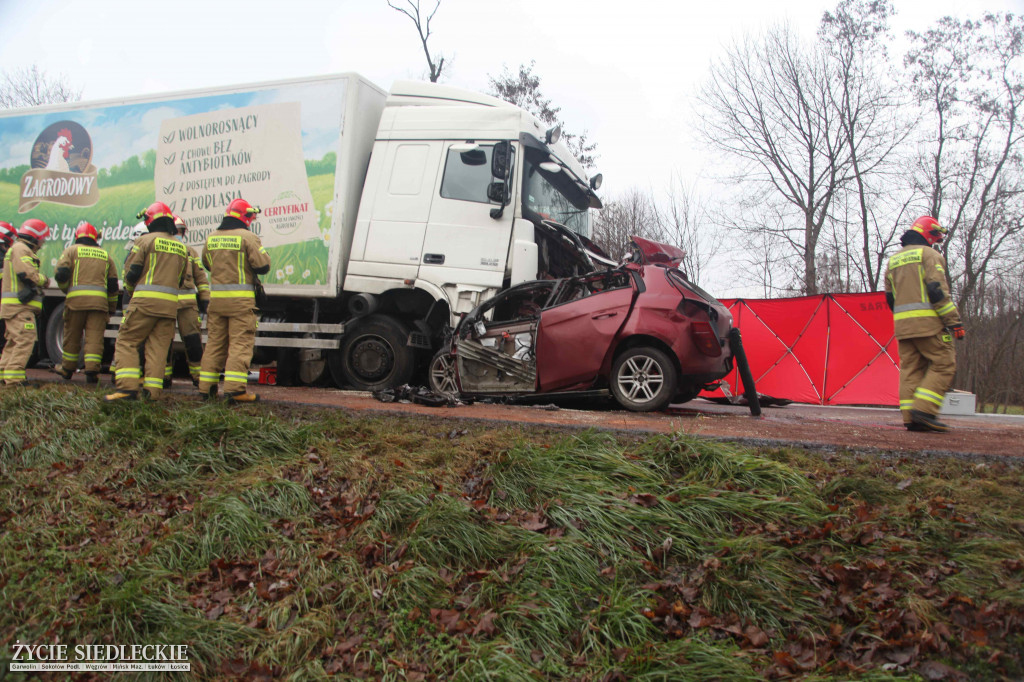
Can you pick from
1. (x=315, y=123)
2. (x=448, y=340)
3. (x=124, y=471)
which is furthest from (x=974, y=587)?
(x=315, y=123)

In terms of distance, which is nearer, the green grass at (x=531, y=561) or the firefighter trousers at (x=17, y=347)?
the green grass at (x=531, y=561)

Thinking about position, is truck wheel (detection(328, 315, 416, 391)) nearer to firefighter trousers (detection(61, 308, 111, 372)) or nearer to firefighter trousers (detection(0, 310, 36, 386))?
firefighter trousers (detection(61, 308, 111, 372))

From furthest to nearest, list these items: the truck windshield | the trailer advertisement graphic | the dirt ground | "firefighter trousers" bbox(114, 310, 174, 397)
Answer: the trailer advertisement graphic → the truck windshield → "firefighter trousers" bbox(114, 310, 174, 397) → the dirt ground

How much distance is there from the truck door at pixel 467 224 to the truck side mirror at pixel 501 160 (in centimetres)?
7

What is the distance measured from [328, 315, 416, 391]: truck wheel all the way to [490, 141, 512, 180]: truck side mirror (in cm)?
214

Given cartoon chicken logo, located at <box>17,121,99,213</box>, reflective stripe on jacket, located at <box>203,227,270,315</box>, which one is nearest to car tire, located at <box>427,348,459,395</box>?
reflective stripe on jacket, located at <box>203,227,270,315</box>

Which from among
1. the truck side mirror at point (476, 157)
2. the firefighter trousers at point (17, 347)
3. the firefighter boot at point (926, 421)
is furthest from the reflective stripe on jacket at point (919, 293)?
the firefighter trousers at point (17, 347)

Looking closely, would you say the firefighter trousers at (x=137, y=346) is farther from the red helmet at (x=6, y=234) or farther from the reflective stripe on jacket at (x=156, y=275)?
the red helmet at (x=6, y=234)

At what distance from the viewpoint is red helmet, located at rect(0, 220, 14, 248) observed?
8.88 metres

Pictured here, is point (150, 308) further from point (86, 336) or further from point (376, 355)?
point (376, 355)

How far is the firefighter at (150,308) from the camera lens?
6.16 m

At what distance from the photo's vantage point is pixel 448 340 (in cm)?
746

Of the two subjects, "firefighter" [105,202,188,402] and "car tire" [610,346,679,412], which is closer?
"firefighter" [105,202,188,402]

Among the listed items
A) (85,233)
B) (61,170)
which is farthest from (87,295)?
(61,170)
